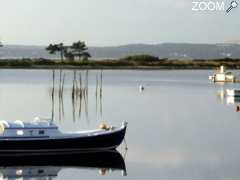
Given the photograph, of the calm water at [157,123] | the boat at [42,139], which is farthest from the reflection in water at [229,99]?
the boat at [42,139]

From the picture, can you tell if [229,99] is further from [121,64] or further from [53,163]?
[121,64]

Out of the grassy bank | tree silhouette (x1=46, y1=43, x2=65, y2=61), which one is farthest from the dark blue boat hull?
tree silhouette (x1=46, y1=43, x2=65, y2=61)

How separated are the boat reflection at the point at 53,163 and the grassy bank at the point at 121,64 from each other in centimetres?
11464

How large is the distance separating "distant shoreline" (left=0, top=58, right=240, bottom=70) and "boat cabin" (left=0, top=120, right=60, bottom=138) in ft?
376

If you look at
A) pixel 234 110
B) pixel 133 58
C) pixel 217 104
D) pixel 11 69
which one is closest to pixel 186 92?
pixel 217 104

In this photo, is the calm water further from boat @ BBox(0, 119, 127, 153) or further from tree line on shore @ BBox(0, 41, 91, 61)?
tree line on shore @ BBox(0, 41, 91, 61)

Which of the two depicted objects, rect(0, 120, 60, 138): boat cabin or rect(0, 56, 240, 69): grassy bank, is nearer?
rect(0, 120, 60, 138): boat cabin

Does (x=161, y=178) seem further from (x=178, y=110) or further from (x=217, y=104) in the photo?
(x=217, y=104)

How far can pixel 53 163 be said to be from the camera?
30156 millimetres

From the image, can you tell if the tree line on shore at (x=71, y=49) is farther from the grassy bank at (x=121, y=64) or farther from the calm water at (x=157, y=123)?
the calm water at (x=157, y=123)

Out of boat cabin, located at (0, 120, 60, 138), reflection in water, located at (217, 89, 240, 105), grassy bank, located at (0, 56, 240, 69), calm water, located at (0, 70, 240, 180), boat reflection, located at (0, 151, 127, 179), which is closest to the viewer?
boat reflection, located at (0, 151, 127, 179)

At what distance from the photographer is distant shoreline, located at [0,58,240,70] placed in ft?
497

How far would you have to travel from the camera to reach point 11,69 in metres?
157

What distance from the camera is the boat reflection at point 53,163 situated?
2810 centimetres
